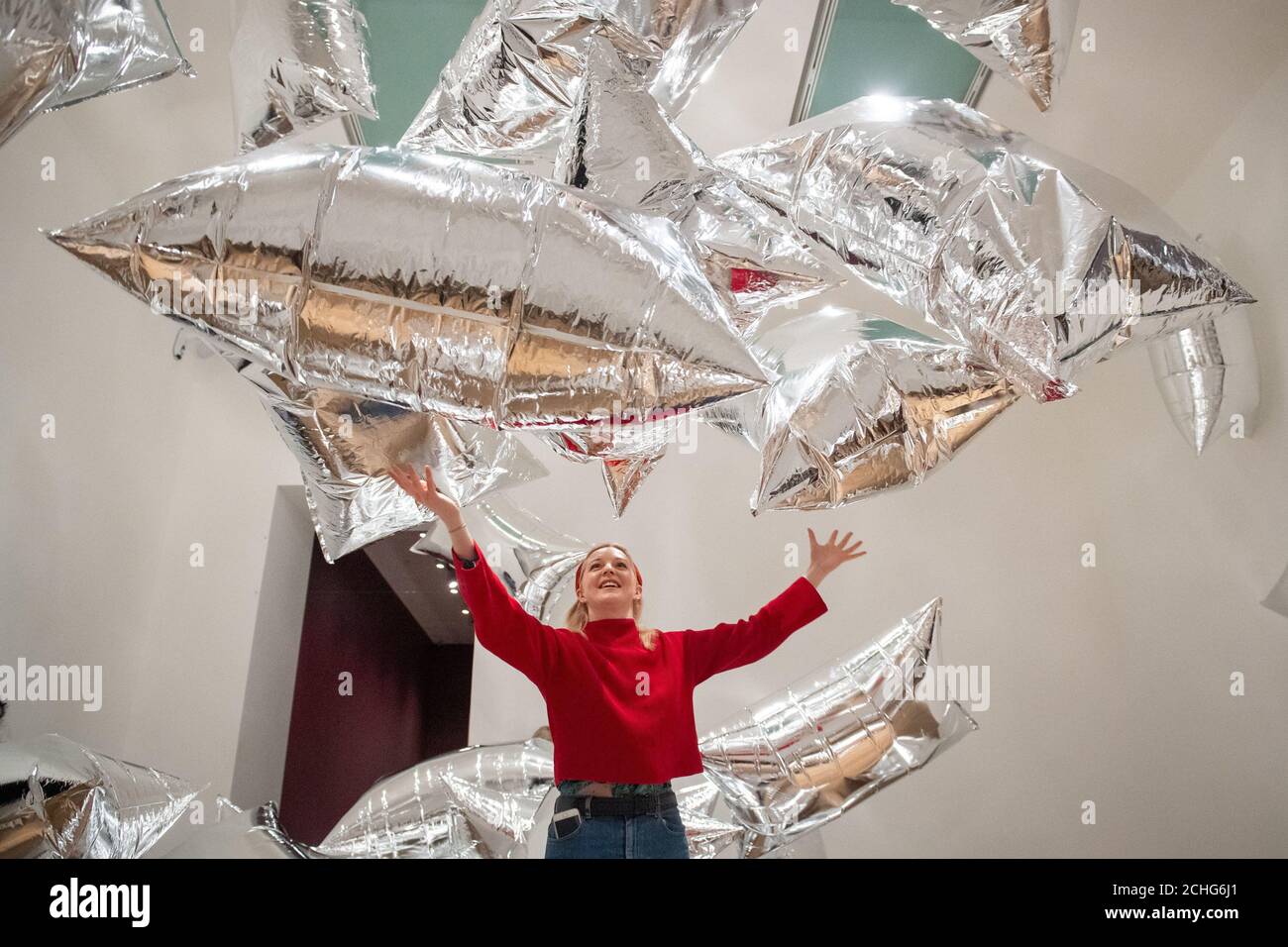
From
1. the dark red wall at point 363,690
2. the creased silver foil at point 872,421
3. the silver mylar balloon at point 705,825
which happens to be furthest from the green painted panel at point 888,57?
the dark red wall at point 363,690

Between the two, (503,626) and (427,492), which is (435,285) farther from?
(503,626)

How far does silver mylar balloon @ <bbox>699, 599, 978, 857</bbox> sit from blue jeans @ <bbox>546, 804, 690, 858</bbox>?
188 millimetres

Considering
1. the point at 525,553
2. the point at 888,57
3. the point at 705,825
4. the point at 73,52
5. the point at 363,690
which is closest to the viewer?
the point at 73,52

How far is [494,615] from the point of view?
1185 mm

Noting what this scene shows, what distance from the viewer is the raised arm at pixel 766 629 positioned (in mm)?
1331

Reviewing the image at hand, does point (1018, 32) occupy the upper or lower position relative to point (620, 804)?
upper

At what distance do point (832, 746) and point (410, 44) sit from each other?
4.69 ft

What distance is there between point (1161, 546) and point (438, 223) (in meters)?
1.81

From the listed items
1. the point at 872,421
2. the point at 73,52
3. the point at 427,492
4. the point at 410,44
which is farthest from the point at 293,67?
the point at 872,421

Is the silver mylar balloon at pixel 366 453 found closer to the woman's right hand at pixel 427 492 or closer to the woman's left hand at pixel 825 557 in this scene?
the woman's right hand at pixel 427 492

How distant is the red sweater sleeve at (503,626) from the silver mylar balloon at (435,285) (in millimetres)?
380

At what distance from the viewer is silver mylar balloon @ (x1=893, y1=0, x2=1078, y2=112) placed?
1054mm

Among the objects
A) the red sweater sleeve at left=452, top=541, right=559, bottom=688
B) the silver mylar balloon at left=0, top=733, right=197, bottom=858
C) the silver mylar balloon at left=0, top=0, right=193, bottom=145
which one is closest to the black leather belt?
the red sweater sleeve at left=452, top=541, right=559, bottom=688
